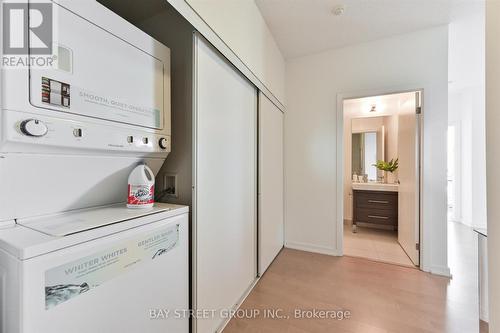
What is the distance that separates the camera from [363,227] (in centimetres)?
395

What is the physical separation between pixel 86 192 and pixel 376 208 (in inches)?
158

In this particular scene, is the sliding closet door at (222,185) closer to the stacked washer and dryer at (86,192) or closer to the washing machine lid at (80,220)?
the stacked washer and dryer at (86,192)

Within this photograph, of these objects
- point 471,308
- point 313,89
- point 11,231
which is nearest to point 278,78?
point 313,89

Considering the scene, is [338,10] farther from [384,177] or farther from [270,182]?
[384,177]

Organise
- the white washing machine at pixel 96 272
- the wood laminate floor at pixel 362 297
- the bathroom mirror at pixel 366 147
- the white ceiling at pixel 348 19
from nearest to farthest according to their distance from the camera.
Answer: the white washing machine at pixel 96 272 → the wood laminate floor at pixel 362 297 → the white ceiling at pixel 348 19 → the bathroom mirror at pixel 366 147

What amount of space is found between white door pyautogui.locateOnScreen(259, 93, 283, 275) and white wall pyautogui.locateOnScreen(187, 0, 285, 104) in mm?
303

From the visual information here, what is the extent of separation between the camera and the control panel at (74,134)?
2.14 feet

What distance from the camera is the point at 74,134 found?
79 cm

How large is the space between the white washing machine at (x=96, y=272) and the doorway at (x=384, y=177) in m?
2.59

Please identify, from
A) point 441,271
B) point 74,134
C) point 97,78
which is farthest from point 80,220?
point 441,271

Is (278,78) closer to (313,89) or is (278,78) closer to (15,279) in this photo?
(313,89)

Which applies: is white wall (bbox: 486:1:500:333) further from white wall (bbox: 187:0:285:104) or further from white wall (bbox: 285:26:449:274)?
white wall (bbox: 285:26:449:274)

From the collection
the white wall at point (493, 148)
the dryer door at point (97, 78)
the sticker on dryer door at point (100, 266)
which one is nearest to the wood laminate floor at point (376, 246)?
the white wall at point (493, 148)

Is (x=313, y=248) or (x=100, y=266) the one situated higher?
(x=100, y=266)
